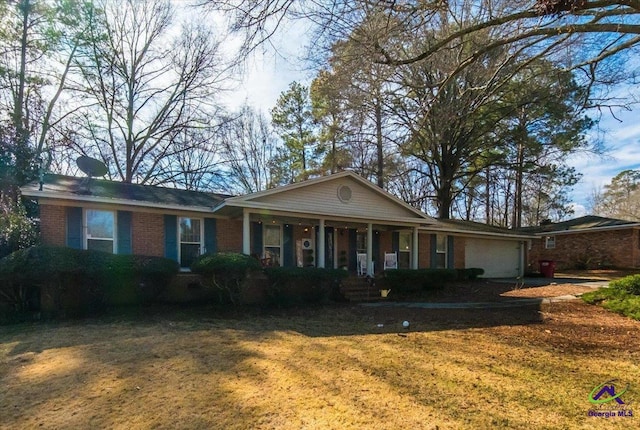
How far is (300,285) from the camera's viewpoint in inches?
414

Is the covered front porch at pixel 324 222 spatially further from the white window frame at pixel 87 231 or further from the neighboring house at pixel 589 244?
the neighboring house at pixel 589 244

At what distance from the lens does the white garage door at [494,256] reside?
18.1 meters

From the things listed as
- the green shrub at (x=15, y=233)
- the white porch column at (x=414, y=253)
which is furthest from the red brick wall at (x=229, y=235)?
the white porch column at (x=414, y=253)

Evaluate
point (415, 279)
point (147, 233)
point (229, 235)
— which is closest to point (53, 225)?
point (147, 233)

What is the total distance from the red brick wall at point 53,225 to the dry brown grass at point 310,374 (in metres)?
2.75

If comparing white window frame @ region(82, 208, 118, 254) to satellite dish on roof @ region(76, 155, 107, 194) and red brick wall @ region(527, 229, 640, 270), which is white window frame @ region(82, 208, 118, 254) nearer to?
satellite dish on roof @ region(76, 155, 107, 194)

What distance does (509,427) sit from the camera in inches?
122

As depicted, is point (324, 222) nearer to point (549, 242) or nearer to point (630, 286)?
point (630, 286)

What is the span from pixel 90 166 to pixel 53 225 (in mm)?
2379

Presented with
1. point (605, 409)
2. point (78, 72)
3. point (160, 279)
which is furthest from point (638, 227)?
point (78, 72)

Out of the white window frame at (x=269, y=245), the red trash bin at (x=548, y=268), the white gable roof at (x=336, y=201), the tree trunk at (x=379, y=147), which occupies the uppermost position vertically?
the tree trunk at (x=379, y=147)

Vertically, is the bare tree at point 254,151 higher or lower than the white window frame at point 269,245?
higher

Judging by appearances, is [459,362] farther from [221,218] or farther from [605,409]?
[221,218]

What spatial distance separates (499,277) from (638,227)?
7699 millimetres
